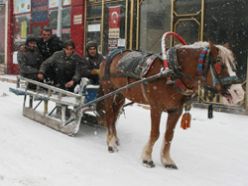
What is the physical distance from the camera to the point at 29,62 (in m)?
9.42

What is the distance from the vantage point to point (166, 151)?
5988mm

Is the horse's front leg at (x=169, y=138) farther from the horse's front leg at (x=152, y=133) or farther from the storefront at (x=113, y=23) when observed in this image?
the storefront at (x=113, y=23)

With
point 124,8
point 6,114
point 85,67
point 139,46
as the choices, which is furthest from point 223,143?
point 124,8

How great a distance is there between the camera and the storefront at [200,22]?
10.3 m

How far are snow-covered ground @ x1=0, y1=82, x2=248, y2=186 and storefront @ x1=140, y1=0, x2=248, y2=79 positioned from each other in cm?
218

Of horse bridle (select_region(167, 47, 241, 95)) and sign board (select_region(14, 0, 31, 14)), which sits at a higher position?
sign board (select_region(14, 0, 31, 14))

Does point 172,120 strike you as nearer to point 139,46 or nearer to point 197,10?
point 197,10

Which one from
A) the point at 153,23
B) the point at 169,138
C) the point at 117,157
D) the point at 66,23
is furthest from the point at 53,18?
the point at 169,138

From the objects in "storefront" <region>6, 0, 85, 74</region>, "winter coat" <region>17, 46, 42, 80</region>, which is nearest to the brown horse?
"winter coat" <region>17, 46, 42, 80</region>

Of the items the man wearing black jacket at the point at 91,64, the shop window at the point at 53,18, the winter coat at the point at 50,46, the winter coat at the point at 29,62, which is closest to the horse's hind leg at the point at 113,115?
the man wearing black jacket at the point at 91,64

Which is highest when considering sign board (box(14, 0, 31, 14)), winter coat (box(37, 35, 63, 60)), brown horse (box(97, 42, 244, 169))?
sign board (box(14, 0, 31, 14))

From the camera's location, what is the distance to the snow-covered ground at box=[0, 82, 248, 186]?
5309 mm

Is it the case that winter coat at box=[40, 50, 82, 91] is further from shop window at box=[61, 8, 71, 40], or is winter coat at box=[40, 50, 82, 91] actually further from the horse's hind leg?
shop window at box=[61, 8, 71, 40]

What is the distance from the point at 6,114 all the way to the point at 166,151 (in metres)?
4.52
